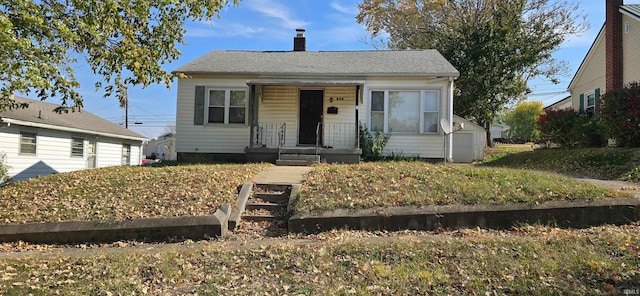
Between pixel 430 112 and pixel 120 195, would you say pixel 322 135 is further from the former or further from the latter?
pixel 120 195

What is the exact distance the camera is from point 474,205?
19.2ft

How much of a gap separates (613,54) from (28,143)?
80.2 feet

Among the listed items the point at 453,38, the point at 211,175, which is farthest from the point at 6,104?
the point at 453,38

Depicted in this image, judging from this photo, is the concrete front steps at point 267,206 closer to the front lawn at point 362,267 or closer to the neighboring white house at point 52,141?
the front lawn at point 362,267

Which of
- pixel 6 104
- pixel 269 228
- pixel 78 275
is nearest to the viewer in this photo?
pixel 78 275

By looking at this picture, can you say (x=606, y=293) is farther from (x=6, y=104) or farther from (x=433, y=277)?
(x=6, y=104)

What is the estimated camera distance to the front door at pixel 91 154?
19598mm

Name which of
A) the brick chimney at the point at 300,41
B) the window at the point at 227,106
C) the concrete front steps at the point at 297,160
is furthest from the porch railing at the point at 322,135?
the brick chimney at the point at 300,41

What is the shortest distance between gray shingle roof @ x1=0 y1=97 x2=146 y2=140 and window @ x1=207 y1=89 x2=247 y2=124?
252 inches

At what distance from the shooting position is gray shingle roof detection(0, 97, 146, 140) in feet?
50.8

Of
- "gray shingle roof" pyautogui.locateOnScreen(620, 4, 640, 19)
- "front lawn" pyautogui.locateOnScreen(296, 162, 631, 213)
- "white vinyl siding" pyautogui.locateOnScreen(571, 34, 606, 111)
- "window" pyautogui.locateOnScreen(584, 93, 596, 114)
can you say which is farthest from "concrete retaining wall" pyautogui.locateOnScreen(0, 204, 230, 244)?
"white vinyl siding" pyautogui.locateOnScreen(571, 34, 606, 111)

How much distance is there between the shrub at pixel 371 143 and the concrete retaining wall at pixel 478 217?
21.9ft

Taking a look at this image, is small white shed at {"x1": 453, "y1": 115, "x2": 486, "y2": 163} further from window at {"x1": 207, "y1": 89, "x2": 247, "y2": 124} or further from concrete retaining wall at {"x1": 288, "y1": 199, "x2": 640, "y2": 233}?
concrete retaining wall at {"x1": 288, "y1": 199, "x2": 640, "y2": 233}

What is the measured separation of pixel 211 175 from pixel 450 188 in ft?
16.7
